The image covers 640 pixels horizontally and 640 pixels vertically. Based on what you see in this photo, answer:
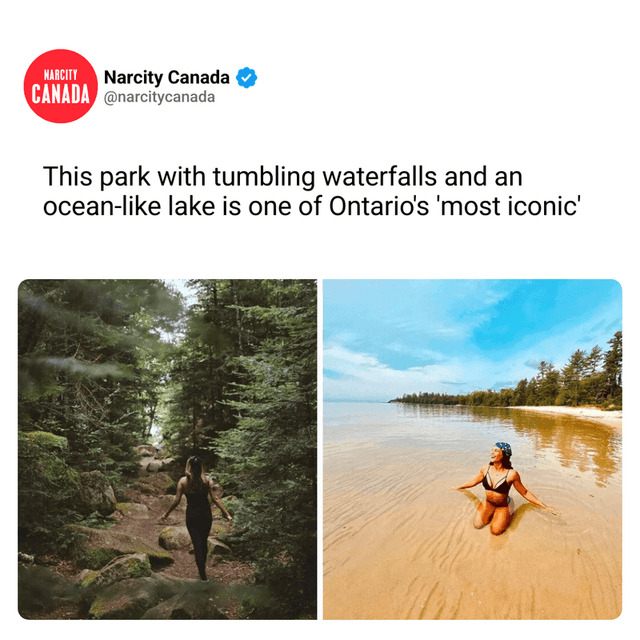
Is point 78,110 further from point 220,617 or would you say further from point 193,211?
point 220,617

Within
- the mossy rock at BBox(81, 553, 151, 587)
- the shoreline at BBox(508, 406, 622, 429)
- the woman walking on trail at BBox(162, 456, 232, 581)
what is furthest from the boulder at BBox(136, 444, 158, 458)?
the shoreline at BBox(508, 406, 622, 429)

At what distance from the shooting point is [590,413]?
185 inches

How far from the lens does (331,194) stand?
4668mm

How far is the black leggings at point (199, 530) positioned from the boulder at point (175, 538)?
1.8 inches

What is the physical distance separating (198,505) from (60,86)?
376cm

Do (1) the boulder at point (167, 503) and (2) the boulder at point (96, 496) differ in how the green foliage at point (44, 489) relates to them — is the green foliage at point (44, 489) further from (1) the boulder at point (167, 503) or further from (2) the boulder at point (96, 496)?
(1) the boulder at point (167, 503)

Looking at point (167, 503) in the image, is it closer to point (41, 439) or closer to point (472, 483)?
point (41, 439)

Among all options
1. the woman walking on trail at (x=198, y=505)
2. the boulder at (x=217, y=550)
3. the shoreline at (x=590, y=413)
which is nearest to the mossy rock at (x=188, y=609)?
the woman walking on trail at (x=198, y=505)

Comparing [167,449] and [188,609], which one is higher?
[167,449]

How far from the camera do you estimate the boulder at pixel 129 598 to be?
14.9 feet

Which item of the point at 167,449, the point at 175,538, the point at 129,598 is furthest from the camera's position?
Result: the point at 167,449

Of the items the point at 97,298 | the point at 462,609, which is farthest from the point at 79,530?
the point at 462,609

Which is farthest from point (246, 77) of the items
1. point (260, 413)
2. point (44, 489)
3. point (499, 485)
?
point (499, 485)

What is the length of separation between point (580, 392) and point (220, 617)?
3.61 meters
